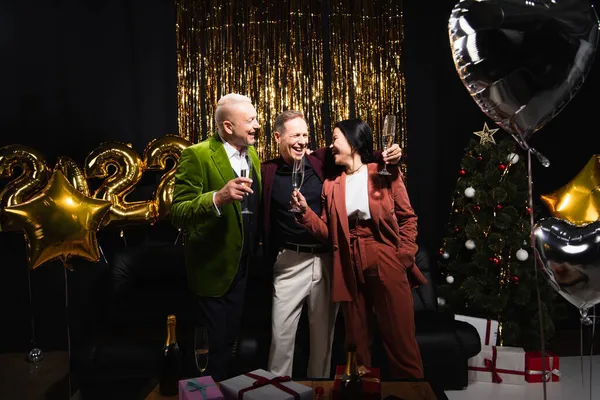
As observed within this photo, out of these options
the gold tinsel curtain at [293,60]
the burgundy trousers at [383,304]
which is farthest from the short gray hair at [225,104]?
the gold tinsel curtain at [293,60]

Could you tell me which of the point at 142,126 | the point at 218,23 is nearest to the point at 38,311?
the point at 142,126

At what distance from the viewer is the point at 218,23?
4.31 m

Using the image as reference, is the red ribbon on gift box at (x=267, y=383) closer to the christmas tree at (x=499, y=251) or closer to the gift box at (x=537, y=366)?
the gift box at (x=537, y=366)

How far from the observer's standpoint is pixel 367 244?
2.67m

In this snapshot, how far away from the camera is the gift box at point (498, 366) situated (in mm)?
3338

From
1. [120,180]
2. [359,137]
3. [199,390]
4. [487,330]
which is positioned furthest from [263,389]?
[120,180]

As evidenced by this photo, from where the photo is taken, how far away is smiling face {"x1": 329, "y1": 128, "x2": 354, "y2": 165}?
268 centimetres

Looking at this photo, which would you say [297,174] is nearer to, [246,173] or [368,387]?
[246,173]

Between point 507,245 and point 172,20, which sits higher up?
point 172,20

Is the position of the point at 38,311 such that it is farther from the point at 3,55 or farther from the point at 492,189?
the point at 492,189

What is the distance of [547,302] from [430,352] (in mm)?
1271

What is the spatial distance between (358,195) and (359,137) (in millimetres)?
280

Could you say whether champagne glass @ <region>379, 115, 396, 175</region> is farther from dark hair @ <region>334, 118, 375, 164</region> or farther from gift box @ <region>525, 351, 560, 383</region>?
gift box @ <region>525, 351, 560, 383</region>

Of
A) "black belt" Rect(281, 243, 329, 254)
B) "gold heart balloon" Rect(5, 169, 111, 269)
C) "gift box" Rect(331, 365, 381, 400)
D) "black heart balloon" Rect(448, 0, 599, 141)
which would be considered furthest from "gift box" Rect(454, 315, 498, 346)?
"gold heart balloon" Rect(5, 169, 111, 269)
